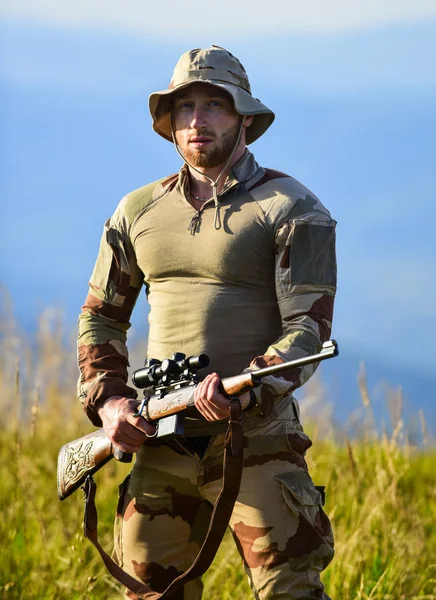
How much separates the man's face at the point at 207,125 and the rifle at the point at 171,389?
91cm

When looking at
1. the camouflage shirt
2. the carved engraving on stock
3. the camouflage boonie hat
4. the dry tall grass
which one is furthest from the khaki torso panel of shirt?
the dry tall grass

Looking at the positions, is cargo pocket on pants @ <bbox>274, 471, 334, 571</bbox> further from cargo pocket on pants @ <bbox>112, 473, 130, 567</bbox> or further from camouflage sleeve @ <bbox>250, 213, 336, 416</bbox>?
cargo pocket on pants @ <bbox>112, 473, 130, 567</bbox>

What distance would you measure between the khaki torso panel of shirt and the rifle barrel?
1.44 ft

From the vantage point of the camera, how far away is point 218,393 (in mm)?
3920

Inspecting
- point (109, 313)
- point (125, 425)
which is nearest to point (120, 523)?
point (125, 425)

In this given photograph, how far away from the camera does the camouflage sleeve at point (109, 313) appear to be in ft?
15.3

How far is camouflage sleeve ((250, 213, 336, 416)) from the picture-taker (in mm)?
4105

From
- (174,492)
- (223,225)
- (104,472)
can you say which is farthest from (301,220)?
(104,472)

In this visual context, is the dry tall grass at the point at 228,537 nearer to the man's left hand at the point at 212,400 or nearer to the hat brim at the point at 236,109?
the man's left hand at the point at 212,400

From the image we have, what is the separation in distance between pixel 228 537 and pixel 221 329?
2817 millimetres

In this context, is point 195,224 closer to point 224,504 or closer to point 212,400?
point 212,400

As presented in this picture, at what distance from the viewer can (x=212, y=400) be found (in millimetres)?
3902

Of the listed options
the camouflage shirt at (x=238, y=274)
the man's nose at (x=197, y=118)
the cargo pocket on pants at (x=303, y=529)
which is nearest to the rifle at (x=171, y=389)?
A: the camouflage shirt at (x=238, y=274)

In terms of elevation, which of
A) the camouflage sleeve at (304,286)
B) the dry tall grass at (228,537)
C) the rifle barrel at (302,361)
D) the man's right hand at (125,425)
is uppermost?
the camouflage sleeve at (304,286)
